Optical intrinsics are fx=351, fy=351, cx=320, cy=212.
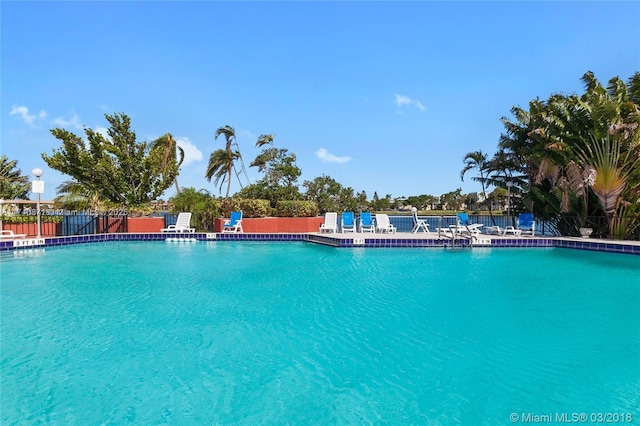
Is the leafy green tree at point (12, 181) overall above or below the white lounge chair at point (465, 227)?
above

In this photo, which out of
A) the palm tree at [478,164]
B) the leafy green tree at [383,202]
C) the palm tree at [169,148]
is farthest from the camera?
the leafy green tree at [383,202]

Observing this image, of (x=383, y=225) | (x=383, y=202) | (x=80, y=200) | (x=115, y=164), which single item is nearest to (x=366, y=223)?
(x=383, y=225)

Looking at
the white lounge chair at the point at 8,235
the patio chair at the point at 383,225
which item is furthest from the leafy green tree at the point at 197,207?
the patio chair at the point at 383,225

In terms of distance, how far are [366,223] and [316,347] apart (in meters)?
12.3

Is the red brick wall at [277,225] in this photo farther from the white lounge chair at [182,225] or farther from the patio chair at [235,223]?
the white lounge chair at [182,225]

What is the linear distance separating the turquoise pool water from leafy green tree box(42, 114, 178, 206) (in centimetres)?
971

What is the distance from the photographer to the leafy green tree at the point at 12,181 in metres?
23.8

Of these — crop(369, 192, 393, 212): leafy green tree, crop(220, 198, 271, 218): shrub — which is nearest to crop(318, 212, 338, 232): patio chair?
crop(220, 198, 271, 218): shrub

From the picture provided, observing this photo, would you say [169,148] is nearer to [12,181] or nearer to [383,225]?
[12,181]

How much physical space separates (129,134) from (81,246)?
18.9 ft

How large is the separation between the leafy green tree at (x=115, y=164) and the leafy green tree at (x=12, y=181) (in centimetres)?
1197

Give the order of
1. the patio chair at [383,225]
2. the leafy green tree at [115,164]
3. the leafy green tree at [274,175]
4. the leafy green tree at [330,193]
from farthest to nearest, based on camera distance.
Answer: the leafy green tree at [330,193], the leafy green tree at [274,175], the patio chair at [383,225], the leafy green tree at [115,164]

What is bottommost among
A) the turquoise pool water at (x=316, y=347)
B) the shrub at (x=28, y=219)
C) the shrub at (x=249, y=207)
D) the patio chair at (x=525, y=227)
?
the turquoise pool water at (x=316, y=347)

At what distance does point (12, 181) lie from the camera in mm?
Result: 28562
